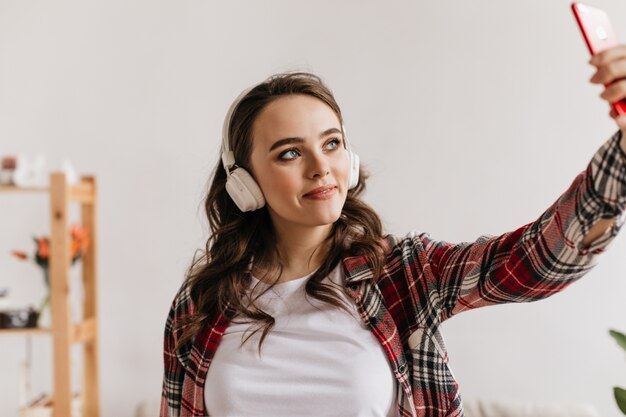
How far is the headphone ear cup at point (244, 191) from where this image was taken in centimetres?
142

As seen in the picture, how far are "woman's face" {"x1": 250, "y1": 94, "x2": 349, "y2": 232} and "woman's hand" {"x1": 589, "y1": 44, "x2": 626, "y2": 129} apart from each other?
57 cm

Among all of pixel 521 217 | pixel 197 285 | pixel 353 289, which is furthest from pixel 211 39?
pixel 353 289

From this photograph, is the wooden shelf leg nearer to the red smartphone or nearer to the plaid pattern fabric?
the plaid pattern fabric

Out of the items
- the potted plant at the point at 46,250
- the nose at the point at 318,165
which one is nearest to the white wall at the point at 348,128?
the potted plant at the point at 46,250

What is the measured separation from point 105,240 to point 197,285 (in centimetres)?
148

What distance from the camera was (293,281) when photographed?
1397mm

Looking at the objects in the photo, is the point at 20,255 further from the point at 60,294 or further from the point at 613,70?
the point at 613,70

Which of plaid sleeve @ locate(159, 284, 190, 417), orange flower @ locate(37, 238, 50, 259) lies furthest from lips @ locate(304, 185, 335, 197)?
orange flower @ locate(37, 238, 50, 259)

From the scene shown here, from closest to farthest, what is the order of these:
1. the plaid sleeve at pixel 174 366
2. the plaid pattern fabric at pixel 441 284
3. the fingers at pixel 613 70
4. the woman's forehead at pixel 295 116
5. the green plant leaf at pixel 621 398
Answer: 1. the fingers at pixel 613 70
2. the plaid pattern fabric at pixel 441 284
3. the green plant leaf at pixel 621 398
4. the woman's forehead at pixel 295 116
5. the plaid sleeve at pixel 174 366

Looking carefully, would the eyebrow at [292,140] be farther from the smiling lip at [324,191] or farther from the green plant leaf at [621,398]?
Result: the green plant leaf at [621,398]

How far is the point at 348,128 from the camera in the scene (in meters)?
2.68

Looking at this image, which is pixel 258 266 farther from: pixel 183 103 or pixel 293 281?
pixel 183 103

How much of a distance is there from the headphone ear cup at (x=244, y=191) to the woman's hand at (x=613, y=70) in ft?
2.42

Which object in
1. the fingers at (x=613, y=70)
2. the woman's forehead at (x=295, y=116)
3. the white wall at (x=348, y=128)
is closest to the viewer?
the fingers at (x=613, y=70)
